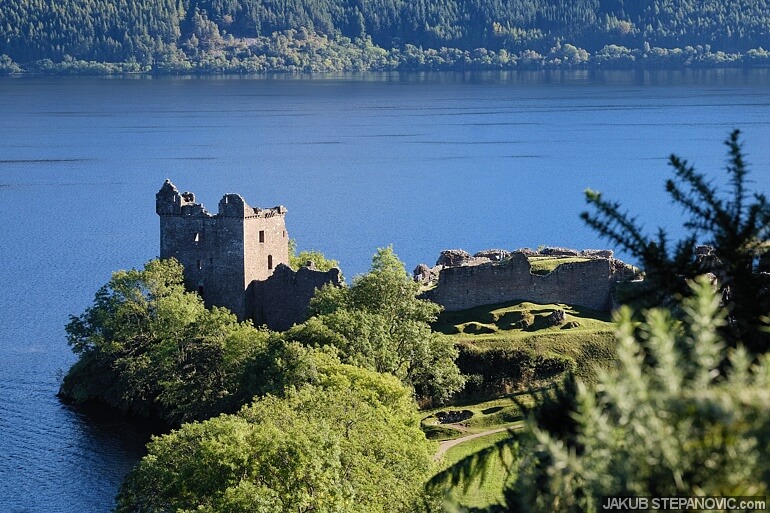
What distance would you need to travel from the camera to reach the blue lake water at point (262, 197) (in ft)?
188

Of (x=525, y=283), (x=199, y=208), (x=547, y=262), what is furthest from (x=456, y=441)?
(x=199, y=208)

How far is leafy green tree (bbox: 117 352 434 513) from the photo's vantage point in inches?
1374

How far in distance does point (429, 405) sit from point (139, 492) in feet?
51.9

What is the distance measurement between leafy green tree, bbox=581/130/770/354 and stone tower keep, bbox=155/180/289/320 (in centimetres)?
4895

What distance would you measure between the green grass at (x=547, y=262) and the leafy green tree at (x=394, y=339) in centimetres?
540

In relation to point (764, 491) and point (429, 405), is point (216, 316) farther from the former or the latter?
point (764, 491)

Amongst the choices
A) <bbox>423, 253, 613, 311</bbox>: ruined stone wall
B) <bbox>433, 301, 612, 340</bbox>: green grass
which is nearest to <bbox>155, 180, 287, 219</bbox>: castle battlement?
<bbox>423, 253, 613, 311</bbox>: ruined stone wall

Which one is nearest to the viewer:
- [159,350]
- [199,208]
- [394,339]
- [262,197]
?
[394,339]

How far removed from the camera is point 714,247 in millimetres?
15359

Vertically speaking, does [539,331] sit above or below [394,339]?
below

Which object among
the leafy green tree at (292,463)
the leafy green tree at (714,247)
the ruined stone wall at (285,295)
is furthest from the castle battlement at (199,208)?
the leafy green tree at (714,247)

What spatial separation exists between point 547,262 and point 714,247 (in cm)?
4509

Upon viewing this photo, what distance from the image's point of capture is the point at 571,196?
437 feet

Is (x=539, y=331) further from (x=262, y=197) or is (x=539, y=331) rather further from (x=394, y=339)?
(x=262, y=197)
